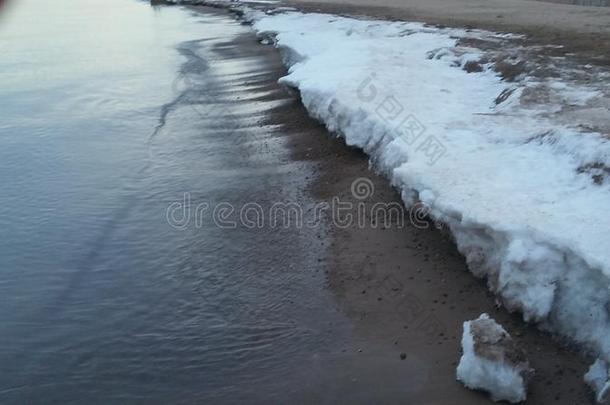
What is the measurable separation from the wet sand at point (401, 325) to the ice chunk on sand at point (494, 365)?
0.12 metres

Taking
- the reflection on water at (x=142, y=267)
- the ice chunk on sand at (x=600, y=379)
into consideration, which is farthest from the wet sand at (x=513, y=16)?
the ice chunk on sand at (x=600, y=379)

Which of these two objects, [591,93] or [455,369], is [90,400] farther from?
[591,93]

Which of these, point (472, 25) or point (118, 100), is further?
point (472, 25)

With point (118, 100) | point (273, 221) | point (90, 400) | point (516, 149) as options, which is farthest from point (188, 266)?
point (118, 100)

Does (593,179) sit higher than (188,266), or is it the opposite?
(593,179)

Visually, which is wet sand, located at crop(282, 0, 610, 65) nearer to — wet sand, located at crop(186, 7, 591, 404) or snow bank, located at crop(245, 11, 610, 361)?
snow bank, located at crop(245, 11, 610, 361)

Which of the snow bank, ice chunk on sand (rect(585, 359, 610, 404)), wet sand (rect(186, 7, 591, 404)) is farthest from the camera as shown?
the snow bank

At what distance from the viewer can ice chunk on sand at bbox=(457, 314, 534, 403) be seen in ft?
15.6

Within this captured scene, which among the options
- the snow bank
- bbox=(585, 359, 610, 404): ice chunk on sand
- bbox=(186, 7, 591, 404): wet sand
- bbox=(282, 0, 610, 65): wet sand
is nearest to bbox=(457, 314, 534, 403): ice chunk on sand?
bbox=(186, 7, 591, 404): wet sand

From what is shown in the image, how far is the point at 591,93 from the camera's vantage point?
376 inches

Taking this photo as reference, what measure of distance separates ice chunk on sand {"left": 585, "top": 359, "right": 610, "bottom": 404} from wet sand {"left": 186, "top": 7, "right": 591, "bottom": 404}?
3.4 inches

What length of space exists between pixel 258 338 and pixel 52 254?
332 centimetres

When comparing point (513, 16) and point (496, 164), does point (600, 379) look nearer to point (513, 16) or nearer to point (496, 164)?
point (496, 164)

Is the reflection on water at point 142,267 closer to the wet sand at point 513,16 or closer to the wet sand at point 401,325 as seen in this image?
the wet sand at point 401,325
